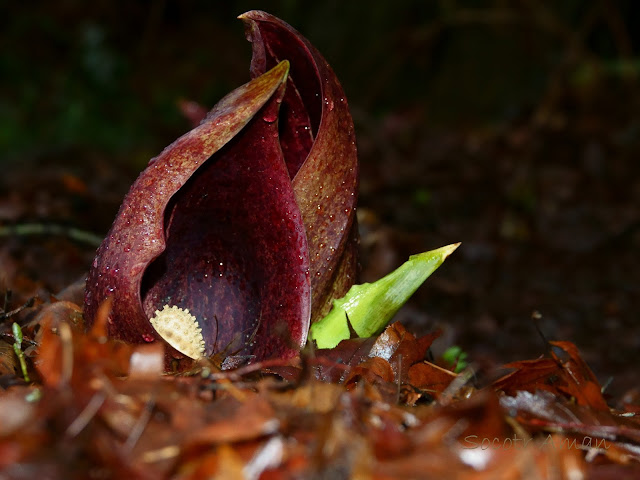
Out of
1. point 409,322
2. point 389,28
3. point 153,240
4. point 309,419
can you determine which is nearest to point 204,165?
point 153,240

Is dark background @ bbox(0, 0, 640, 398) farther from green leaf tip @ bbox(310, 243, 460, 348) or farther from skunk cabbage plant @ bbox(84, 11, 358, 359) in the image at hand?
green leaf tip @ bbox(310, 243, 460, 348)

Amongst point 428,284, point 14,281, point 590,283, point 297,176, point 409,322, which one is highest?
point 297,176

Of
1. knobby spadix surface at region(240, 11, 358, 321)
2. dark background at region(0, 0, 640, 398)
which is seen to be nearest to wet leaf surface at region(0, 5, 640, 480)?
dark background at region(0, 0, 640, 398)

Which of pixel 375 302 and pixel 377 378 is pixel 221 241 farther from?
pixel 377 378

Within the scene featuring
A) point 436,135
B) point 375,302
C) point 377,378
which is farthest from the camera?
point 436,135

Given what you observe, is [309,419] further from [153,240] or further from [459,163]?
[459,163]

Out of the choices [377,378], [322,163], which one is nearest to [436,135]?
[322,163]

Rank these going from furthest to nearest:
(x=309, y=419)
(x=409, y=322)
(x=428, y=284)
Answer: (x=428, y=284), (x=409, y=322), (x=309, y=419)

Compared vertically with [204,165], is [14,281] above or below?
below
